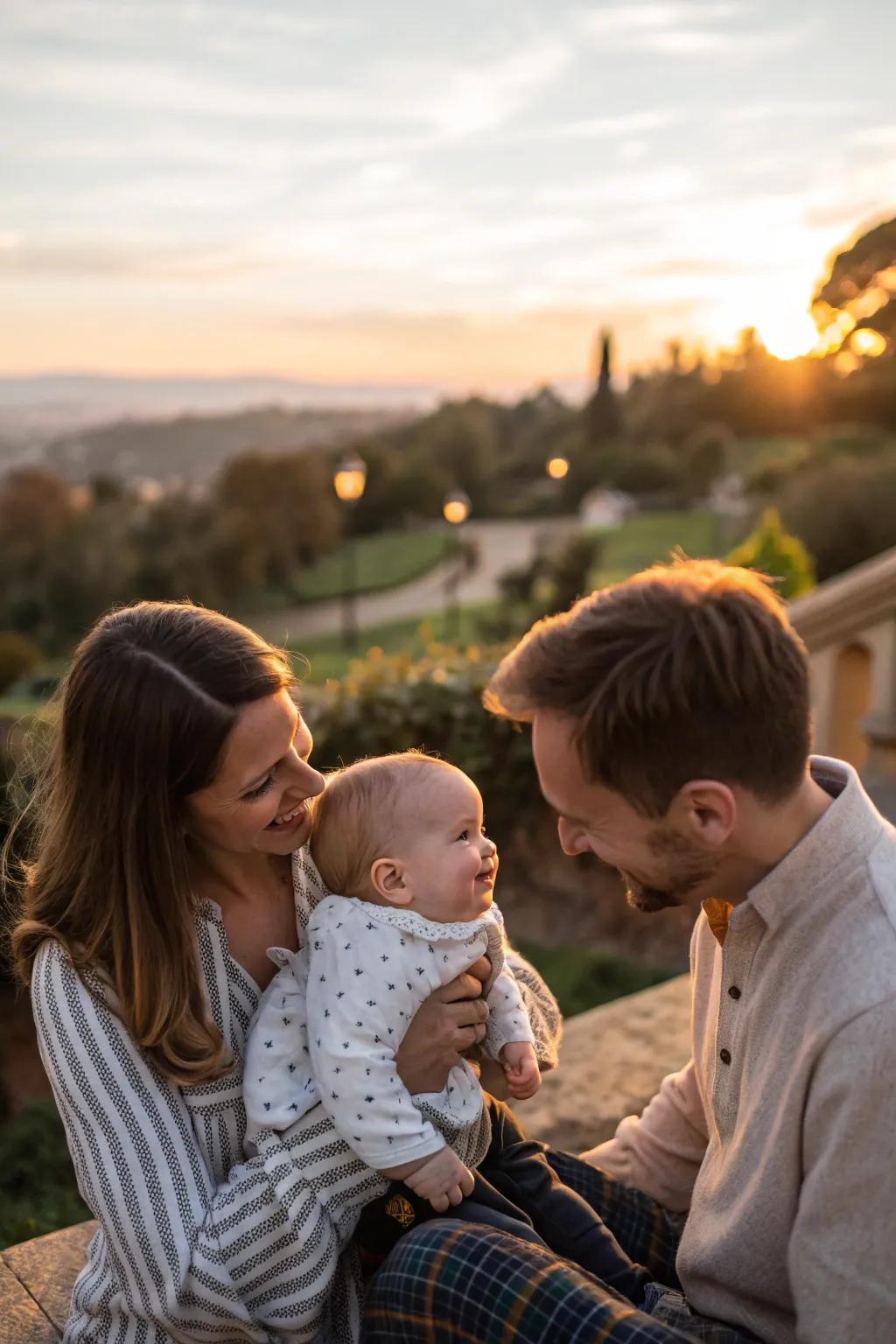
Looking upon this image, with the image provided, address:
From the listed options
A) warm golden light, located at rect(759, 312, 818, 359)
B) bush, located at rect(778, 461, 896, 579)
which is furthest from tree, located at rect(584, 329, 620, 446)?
warm golden light, located at rect(759, 312, 818, 359)

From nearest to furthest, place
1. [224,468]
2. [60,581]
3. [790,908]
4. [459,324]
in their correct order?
[790,908] < [60,581] < [224,468] < [459,324]

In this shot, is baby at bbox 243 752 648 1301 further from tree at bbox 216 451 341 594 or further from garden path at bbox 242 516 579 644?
tree at bbox 216 451 341 594

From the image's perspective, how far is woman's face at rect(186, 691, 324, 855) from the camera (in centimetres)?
162

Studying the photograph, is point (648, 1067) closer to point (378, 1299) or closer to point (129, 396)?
point (378, 1299)

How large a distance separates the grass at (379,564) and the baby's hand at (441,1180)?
28.6m

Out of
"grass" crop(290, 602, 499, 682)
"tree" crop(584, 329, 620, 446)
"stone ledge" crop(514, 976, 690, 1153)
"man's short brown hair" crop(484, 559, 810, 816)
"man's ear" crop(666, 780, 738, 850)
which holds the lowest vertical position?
"grass" crop(290, 602, 499, 682)

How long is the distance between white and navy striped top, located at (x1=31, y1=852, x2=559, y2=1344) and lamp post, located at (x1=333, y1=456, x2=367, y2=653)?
1733cm

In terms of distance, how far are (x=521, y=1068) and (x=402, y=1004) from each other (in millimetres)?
322

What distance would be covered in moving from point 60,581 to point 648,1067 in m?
25.9

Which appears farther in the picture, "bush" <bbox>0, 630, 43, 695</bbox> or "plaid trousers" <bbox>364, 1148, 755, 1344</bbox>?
"bush" <bbox>0, 630, 43, 695</bbox>

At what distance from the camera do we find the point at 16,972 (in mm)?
1685

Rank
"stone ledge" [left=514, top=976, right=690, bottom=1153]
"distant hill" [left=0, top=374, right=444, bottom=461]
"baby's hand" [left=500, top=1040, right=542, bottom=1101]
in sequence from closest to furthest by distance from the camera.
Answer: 1. "baby's hand" [left=500, top=1040, right=542, bottom=1101]
2. "stone ledge" [left=514, top=976, right=690, bottom=1153]
3. "distant hill" [left=0, top=374, right=444, bottom=461]

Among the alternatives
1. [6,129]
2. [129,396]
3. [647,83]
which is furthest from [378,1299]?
[129,396]

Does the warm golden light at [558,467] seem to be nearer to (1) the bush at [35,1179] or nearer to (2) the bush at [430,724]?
(2) the bush at [430,724]
